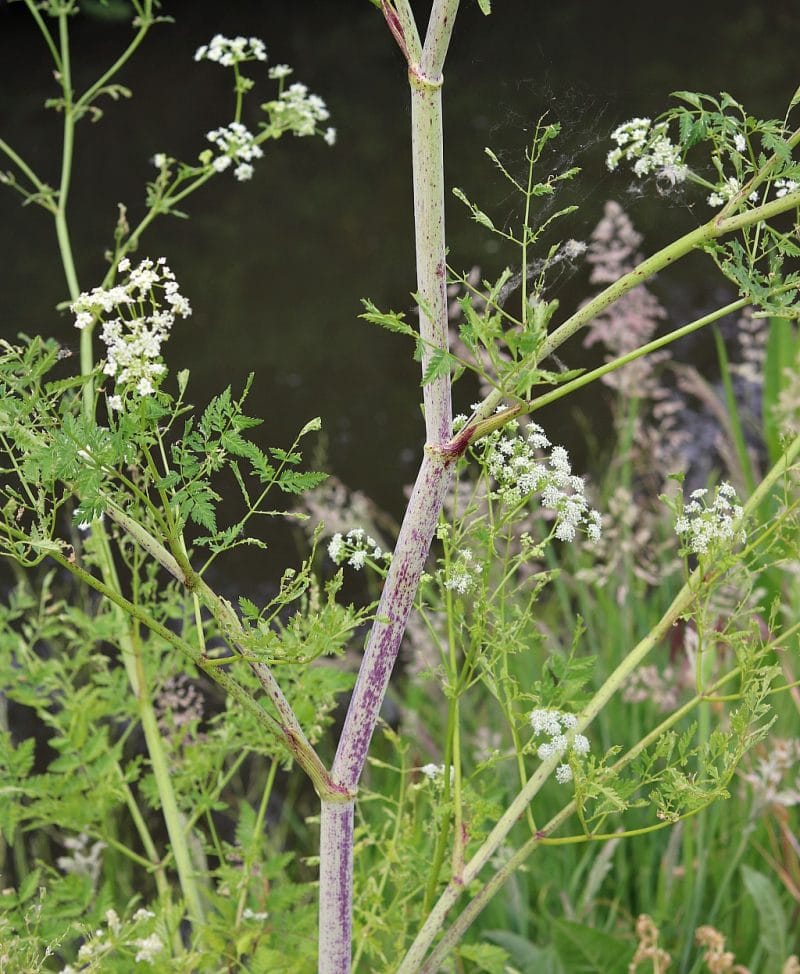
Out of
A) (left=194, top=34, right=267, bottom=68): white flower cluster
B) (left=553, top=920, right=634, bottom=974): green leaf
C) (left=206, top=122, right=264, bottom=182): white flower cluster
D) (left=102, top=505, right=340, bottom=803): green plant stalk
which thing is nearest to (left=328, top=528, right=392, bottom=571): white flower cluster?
(left=102, top=505, right=340, bottom=803): green plant stalk

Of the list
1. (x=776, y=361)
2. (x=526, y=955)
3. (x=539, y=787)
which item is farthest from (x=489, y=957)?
(x=776, y=361)

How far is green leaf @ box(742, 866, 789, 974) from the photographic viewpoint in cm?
146

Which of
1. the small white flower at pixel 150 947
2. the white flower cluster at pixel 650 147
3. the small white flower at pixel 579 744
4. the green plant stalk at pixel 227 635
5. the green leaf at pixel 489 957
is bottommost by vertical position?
the small white flower at pixel 150 947

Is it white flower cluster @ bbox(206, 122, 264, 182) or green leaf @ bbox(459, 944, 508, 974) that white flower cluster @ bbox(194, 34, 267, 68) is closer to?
white flower cluster @ bbox(206, 122, 264, 182)

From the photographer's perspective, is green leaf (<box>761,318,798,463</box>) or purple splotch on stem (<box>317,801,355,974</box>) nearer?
purple splotch on stem (<box>317,801,355,974</box>)

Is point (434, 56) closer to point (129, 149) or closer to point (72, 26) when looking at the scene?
point (129, 149)

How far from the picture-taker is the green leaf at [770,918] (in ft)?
4.77

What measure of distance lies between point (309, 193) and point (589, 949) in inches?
141

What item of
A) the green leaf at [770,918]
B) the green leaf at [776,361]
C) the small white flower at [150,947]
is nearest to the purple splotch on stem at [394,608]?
the small white flower at [150,947]

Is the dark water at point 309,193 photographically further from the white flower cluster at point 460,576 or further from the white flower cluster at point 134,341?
the white flower cluster at point 134,341

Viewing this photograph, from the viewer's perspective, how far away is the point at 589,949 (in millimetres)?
1340

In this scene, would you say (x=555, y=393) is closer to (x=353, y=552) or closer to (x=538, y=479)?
(x=538, y=479)

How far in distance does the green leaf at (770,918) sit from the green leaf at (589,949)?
0.21 meters

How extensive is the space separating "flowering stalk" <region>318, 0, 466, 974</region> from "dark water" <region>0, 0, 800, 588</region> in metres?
2.63
